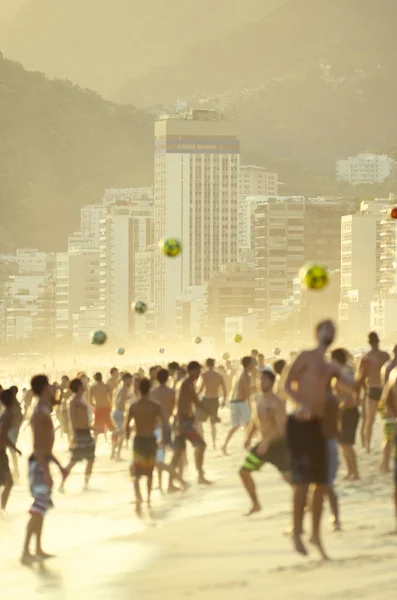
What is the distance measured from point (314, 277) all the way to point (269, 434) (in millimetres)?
2704

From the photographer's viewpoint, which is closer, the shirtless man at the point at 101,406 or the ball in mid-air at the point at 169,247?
the shirtless man at the point at 101,406

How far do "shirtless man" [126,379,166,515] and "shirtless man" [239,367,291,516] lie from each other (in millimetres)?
1670

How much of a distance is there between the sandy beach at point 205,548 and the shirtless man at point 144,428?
27.8 inches

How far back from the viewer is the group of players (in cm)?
1102

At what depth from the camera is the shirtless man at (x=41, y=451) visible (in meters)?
13.4

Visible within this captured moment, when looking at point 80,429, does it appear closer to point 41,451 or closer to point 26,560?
point 26,560

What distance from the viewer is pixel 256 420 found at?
48.4 feet

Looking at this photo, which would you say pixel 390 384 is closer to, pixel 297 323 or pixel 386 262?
pixel 386 262

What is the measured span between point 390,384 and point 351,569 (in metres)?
1.51

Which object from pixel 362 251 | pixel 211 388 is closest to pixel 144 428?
pixel 211 388

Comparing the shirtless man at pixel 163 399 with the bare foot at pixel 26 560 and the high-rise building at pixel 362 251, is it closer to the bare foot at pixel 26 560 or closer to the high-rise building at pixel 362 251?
the bare foot at pixel 26 560

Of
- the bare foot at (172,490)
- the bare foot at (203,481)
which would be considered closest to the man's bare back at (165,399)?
the bare foot at (172,490)

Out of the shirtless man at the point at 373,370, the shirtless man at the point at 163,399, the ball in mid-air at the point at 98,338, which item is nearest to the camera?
the shirtless man at the point at 163,399

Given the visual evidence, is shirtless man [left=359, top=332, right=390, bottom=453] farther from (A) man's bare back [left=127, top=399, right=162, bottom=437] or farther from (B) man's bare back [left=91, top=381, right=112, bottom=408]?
(B) man's bare back [left=91, top=381, right=112, bottom=408]
